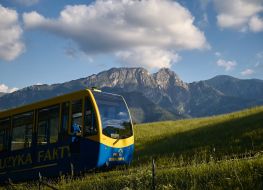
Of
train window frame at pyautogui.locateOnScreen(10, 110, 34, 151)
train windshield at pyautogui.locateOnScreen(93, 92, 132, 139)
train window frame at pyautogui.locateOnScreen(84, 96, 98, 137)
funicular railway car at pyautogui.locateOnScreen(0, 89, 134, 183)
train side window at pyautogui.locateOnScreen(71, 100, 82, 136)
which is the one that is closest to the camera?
train window frame at pyautogui.locateOnScreen(84, 96, 98, 137)

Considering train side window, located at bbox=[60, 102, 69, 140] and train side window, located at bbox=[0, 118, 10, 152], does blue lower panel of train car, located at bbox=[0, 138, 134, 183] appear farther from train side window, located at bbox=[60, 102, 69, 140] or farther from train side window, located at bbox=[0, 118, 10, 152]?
train side window, located at bbox=[0, 118, 10, 152]

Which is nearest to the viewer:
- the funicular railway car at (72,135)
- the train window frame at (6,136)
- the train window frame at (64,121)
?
the funicular railway car at (72,135)

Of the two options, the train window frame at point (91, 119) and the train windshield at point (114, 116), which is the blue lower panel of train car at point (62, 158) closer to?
the train window frame at point (91, 119)

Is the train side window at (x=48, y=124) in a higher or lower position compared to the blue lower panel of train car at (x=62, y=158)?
higher

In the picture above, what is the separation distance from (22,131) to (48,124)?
87.0 inches

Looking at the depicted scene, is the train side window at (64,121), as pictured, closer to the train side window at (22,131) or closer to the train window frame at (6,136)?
the train side window at (22,131)

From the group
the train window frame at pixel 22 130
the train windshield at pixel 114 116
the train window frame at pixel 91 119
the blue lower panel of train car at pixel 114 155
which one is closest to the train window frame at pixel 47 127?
the train window frame at pixel 22 130

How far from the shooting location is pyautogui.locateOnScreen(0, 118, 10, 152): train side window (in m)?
21.0

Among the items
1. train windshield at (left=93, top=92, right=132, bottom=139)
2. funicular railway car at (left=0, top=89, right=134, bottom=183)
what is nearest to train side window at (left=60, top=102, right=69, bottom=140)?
funicular railway car at (left=0, top=89, right=134, bottom=183)

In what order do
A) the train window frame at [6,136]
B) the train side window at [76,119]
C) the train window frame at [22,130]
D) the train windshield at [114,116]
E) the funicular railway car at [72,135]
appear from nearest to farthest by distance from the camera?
1. the funicular railway car at [72,135]
2. the train windshield at [114,116]
3. the train side window at [76,119]
4. the train window frame at [22,130]
5. the train window frame at [6,136]

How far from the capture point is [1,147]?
2141cm

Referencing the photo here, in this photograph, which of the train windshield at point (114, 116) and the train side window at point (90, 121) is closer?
the train side window at point (90, 121)

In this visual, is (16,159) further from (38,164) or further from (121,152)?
(121,152)

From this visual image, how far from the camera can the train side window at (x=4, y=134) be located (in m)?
21.0
